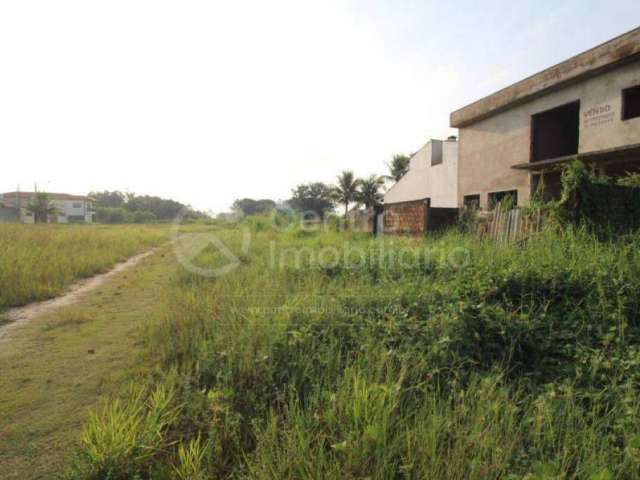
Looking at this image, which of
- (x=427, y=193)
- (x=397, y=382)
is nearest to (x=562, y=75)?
(x=427, y=193)

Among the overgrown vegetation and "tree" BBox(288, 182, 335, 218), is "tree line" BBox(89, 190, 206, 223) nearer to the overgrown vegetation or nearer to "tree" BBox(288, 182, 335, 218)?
"tree" BBox(288, 182, 335, 218)

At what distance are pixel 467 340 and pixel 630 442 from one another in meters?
1.17

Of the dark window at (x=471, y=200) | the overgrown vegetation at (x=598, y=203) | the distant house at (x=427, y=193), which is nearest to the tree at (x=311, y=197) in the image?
the distant house at (x=427, y=193)

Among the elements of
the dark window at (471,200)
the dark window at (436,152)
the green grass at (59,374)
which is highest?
the dark window at (436,152)

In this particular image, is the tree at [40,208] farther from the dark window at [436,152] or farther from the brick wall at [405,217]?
the dark window at [436,152]

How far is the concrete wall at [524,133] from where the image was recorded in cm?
724

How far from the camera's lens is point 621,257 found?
3.89m

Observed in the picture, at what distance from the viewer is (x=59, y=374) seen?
2584 mm

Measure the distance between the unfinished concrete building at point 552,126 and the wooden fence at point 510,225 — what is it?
2.30 meters

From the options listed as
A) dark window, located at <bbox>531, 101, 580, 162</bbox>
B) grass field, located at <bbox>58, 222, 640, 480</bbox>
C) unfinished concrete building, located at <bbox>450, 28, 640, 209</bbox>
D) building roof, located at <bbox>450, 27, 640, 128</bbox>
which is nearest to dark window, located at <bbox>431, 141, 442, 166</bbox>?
unfinished concrete building, located at <bbox>450, 28, 640, 209</bbox>

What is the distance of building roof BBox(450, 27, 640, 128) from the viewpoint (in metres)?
6.93

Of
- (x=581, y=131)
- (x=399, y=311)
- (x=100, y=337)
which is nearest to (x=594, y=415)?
(x=399, y=311)

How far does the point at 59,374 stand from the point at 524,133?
12233 mm

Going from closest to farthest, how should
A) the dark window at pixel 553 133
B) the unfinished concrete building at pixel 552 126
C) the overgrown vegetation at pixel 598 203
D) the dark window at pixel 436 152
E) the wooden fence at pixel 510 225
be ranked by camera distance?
the overgrown vegetation at pixel 598 203
the wooden fence at pixel 510 225
the unfinished concrete building at pixel 552 126
the dark window at pixel 553 133
the dark window at pixel 436 152
